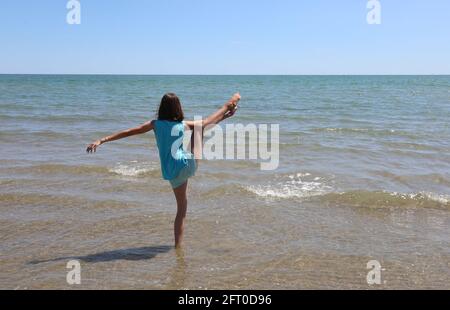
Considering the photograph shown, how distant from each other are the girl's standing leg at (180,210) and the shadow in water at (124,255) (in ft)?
0.51

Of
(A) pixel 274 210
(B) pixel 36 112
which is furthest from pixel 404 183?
(B) pixel 36 112

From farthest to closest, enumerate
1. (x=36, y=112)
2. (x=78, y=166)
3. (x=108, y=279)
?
(x=36, y=112) → (x=78, y=166) → (x=108, y=279)

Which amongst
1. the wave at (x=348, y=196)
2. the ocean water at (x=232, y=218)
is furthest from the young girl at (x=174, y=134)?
the wave at (x=348, y=196)

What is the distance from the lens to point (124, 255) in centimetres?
489

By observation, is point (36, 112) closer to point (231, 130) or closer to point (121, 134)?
point (231, 130)

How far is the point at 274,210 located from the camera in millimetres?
6504

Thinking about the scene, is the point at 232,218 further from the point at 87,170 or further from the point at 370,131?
the point at 370,131

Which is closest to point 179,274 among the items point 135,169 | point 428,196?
point 428,196

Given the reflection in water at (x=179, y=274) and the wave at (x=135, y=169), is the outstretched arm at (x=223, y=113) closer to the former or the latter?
the reflection in water at (x=179, y=274)

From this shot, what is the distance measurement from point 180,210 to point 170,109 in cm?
115

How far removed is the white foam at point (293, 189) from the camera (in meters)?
7.28

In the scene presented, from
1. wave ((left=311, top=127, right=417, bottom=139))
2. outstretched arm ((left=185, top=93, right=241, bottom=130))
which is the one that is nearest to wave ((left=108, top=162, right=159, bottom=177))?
outstretched arm ((left=185, top=93, right=241, bottom=130))

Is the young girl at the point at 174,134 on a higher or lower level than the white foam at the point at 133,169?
higher

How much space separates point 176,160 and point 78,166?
493cm
